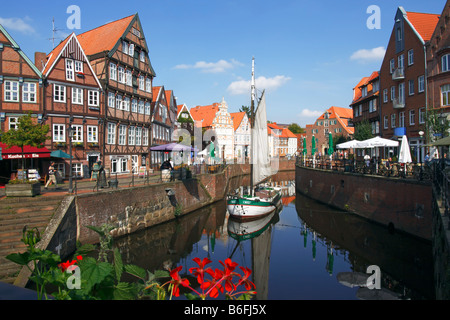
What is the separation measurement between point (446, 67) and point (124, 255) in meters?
28.6

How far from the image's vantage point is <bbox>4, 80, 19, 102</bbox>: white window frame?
2294cm

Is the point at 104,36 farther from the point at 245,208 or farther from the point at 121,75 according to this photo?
the point at 245,208

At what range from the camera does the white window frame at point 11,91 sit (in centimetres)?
2294

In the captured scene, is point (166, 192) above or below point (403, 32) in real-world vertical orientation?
below

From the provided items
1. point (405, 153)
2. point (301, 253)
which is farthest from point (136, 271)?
point (405, 153)

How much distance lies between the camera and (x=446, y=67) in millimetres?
26672

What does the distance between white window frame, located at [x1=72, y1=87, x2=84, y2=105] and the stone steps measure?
13225 mm

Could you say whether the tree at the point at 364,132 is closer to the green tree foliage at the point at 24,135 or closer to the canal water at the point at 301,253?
the canal water at the point at 301,253

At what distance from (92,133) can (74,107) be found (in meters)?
2.59

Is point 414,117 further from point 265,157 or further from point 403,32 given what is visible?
point 265,157

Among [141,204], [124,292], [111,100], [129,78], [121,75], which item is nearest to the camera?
[124,292]

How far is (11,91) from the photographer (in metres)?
23.1

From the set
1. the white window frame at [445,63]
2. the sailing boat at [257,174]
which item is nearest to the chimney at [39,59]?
the sailing boat at [257,174]
